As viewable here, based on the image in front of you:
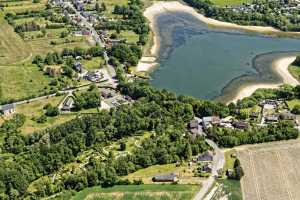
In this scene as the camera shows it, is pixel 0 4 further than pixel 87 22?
Yes

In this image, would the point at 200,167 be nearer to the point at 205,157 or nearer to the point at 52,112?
the point at 205,157

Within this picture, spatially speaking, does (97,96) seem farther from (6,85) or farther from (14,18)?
(14,18)

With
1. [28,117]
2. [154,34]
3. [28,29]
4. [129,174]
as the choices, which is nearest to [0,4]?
[28,29]

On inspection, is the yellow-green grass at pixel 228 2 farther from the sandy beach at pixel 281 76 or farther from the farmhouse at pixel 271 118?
the farmhouse at pixel 271 118

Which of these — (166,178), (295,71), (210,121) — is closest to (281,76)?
(295,71)

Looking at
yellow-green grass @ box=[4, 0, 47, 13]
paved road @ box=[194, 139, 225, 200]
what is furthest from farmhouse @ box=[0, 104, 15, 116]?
yellow-green grass @ box=[4, 0, 47, 13]

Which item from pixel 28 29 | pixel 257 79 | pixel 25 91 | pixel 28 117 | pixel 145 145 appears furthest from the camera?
pixel 28 29
